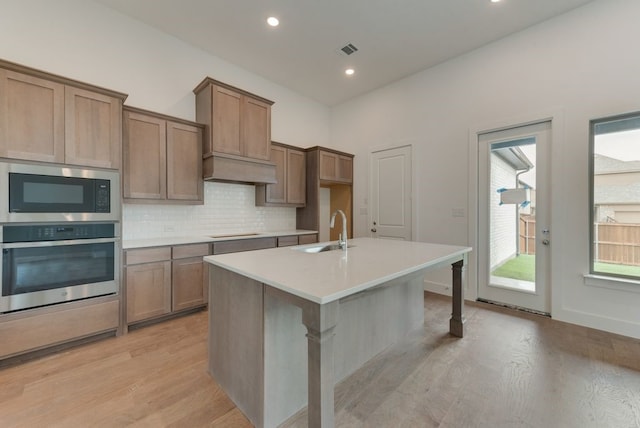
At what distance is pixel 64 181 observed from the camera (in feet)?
7.22

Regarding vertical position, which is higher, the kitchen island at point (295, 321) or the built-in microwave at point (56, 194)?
the built-in microwave at point (56, 194)

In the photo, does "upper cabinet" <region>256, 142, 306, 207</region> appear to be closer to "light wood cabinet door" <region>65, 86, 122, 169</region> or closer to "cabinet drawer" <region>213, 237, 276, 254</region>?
"cabinet drawer" <region>213, 237, 276, 254</region>

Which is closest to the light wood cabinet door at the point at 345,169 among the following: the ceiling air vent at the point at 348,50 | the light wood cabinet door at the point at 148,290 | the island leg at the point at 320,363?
the ceiling air vent at the point at 348,50

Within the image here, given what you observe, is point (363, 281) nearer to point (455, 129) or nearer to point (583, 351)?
point (583, 351)

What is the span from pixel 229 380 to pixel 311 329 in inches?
37.6

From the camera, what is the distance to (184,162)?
10.5 ft

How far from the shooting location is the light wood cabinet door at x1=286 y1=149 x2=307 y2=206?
4336 millimetres

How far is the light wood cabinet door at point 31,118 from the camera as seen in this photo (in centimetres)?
198

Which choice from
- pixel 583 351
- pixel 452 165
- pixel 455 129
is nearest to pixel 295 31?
pixel 455 129

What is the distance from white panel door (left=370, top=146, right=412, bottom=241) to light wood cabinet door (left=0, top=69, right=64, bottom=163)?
13.0 feet

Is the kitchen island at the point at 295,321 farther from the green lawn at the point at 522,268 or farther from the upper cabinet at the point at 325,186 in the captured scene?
the upper cabinet at the point at 325,186

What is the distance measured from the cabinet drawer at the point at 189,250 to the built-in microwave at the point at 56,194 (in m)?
0.65

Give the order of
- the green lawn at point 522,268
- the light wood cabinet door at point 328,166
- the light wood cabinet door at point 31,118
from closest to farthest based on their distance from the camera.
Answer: the light wood cabinet door at point 31,118 < the green lawn at point 522,268 < the light wood cabinet door at point 328,166

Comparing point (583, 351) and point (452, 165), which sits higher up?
point (452, 165)
